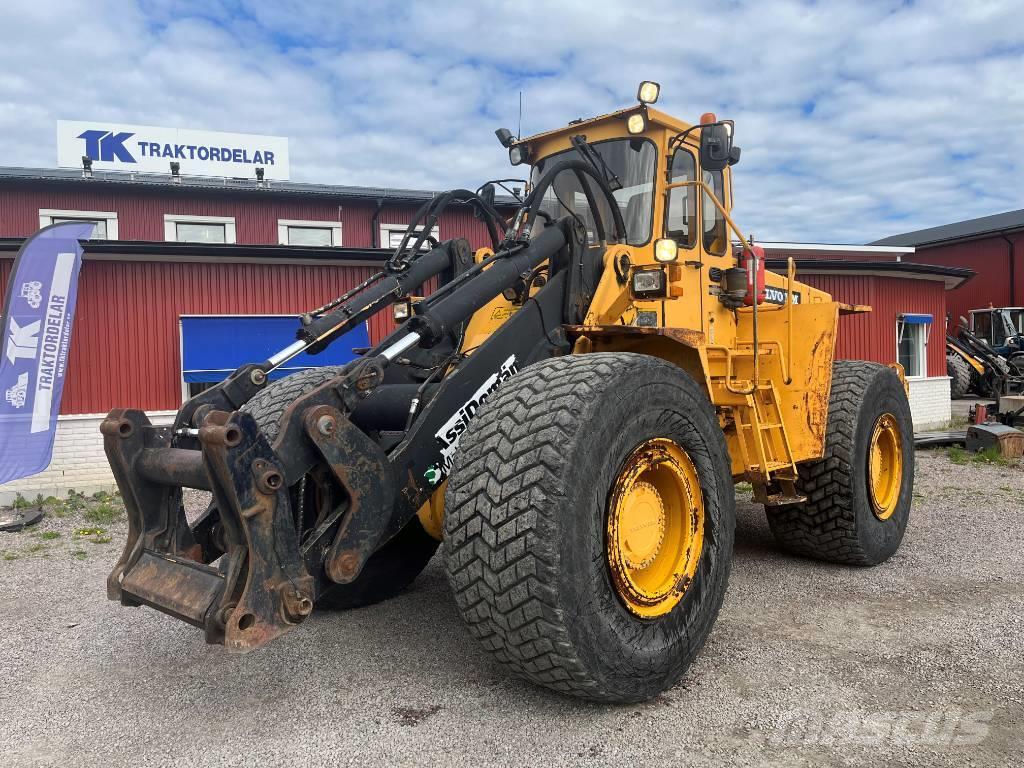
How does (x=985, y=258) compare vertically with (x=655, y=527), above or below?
above

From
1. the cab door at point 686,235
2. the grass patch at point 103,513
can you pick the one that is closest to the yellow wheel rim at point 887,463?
the cab door at point 686,235

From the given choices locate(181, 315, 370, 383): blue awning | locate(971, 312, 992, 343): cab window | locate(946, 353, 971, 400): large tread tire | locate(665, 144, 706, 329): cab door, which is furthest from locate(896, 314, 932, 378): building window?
locate(665, 144, 706, 329): cab door

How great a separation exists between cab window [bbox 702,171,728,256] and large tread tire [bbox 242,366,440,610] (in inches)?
101

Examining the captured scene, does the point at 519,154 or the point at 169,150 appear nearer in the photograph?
the point at 519,154

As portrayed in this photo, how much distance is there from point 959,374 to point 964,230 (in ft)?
43.2

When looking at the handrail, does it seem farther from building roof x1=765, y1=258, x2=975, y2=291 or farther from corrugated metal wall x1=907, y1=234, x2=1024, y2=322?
corrugated metal wall x1=907, y1=234, x2=1024, y2=322

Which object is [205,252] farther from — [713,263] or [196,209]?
[713,263]

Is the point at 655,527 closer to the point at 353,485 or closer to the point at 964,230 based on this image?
the point at 353,485

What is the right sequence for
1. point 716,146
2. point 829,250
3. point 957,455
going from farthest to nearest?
point 829,250
point 957,455
point 716,146

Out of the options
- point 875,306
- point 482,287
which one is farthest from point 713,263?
point 875,306

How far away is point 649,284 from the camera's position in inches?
182

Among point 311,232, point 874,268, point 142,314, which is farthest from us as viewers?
point 311,232

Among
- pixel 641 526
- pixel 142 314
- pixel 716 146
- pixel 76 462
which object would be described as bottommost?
pixel 76 462

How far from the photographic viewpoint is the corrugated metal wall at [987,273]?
2844cm
